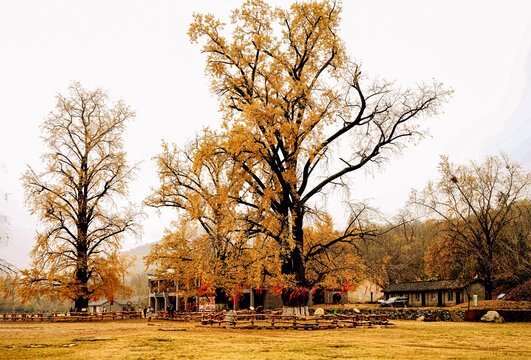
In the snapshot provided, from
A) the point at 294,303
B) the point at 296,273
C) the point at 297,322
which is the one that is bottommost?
the point at 297,322

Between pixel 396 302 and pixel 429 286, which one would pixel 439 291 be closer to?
pixel 429 286

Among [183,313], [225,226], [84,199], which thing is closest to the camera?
[225,226]

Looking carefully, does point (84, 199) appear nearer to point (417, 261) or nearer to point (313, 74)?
point (313, 74)

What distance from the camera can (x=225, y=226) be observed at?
1031 inches

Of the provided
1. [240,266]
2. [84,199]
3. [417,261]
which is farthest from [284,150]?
[417,261]

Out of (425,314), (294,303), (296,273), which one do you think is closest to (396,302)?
(425,314)

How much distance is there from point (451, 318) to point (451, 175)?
524 inches

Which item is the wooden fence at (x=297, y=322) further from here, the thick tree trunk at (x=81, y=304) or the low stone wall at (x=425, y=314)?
the thick tree trunk at (x=81, y=304)

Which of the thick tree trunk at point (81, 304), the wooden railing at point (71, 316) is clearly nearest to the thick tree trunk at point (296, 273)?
the thick tree trunk at point (81, 304)

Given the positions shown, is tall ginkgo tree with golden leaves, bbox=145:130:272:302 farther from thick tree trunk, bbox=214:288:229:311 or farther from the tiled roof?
the tiled roof

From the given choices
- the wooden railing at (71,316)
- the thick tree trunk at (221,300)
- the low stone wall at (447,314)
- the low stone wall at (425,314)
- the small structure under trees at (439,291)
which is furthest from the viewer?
the small structure under trees at (439,291)

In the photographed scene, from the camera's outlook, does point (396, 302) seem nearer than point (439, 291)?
No

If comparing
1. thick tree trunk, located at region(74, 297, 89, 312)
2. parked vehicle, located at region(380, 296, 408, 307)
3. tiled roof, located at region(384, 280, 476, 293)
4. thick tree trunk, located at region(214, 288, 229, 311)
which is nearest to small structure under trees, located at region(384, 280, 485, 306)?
tiled roof, located at region(384, 280, 476, 293)

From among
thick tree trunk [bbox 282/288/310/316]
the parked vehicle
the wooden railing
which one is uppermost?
thick tree trunk [bbox 282/288/310/316]
